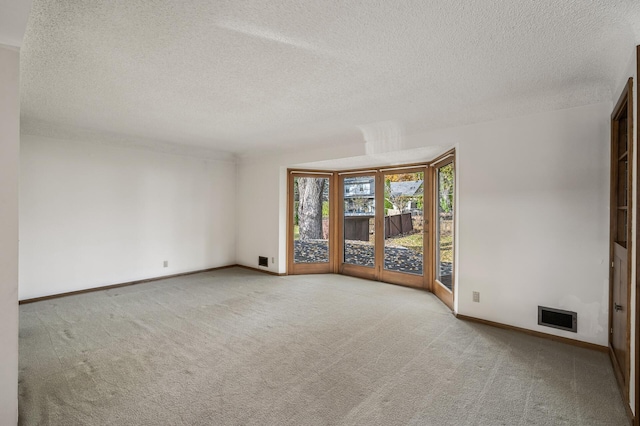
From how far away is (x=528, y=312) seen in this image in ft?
10.5

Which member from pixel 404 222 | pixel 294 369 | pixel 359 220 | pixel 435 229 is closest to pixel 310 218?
pixel 359 220

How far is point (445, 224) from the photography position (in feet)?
14.5

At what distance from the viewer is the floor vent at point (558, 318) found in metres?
2.95

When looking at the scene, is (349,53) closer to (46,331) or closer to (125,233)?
(46,331)

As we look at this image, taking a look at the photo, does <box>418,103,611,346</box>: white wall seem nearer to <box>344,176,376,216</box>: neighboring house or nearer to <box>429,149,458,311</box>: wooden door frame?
<box>429,149,458,311</box>: wooden door frame

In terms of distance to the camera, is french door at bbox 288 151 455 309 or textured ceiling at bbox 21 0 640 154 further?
french door at bbox 288 151 455 309

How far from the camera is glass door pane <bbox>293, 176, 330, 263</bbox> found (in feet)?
19.8

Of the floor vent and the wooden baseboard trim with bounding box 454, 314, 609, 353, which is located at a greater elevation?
the floor vent

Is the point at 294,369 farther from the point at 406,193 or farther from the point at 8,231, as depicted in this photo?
the point at 406,193

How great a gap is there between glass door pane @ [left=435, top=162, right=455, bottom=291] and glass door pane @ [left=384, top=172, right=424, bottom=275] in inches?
12.5

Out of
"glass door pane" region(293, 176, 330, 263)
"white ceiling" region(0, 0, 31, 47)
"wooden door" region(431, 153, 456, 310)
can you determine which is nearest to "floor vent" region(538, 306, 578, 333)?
"wooden door" region(431, 153, 456, 310)

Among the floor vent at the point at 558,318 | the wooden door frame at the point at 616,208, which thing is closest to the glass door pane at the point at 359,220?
the floor vent at the point at 558,318

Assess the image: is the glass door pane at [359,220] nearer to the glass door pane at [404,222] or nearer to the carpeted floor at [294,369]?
the glass door pane at [404,222]

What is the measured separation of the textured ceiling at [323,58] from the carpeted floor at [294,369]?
2.42 m
